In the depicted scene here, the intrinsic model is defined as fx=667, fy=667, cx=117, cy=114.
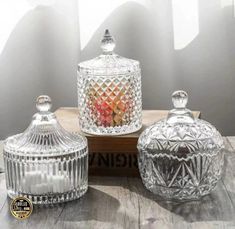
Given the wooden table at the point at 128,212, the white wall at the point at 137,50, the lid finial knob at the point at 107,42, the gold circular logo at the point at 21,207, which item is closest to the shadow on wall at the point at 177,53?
the white wall at the point at 137,50

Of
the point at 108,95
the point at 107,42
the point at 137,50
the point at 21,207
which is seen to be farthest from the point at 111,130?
the point at 137,50

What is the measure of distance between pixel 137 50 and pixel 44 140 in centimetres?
82

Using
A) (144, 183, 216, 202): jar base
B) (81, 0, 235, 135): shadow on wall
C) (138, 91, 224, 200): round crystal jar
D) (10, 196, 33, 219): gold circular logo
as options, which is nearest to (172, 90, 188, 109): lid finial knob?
(138, 91, 224, 200): round crystal jar

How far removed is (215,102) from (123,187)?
31.2 inches

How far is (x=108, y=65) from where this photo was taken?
1361mm

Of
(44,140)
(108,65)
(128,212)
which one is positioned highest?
(108,65)

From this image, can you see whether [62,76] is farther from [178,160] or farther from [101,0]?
[178,160]

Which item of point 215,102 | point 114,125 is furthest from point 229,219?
point 215,102

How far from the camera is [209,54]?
6.43ft

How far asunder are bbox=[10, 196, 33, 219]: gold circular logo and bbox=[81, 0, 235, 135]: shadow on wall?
887mm

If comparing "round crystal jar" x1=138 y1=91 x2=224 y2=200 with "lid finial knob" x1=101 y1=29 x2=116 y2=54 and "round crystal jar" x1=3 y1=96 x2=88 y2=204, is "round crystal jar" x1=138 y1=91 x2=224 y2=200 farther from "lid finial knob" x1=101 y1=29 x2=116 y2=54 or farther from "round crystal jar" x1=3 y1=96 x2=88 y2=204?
"lid finial knob" x1=101 y1=29 x2=116 y2=54

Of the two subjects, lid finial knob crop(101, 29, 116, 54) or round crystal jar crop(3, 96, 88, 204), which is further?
lid finial knob crop(101, 29, 116, 54)

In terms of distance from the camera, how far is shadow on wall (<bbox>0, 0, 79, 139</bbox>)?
1956mm

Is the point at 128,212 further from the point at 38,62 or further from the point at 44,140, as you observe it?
the point at 38,62
